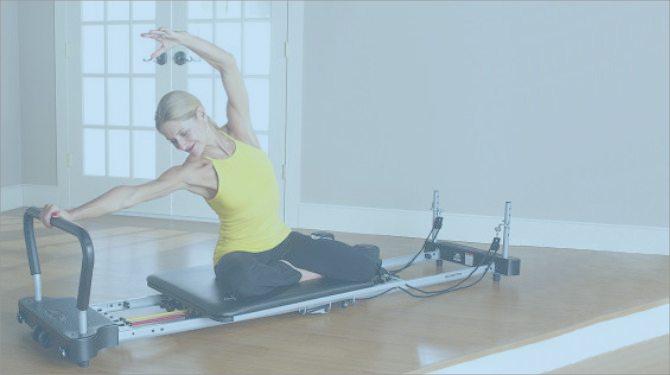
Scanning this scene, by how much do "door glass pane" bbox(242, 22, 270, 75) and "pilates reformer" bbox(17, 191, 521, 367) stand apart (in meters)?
1.87

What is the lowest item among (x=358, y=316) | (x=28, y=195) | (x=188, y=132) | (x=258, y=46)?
(x=358, y=316)

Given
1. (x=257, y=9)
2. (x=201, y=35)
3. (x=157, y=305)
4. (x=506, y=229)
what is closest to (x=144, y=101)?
(x=201, y=35)

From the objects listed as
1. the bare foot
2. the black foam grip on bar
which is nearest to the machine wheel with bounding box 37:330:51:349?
the black foam grip on bar

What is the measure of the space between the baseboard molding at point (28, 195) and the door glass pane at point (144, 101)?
0.79 metres

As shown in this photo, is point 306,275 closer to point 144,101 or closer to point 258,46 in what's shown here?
point 258,46

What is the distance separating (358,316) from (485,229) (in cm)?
160

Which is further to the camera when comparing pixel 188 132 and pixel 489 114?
pixel 489 114

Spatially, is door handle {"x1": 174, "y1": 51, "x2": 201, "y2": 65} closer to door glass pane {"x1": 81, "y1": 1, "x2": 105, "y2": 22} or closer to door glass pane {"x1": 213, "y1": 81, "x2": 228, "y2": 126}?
door glass pane {"x1": 213, "y1": 81, "x2": 228, "y2": 126}

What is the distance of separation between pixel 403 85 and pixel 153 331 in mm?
2373

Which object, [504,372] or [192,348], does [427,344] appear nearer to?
[504,372]

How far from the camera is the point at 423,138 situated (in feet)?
13.7

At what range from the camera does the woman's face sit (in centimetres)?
230

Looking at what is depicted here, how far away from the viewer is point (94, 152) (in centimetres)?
471

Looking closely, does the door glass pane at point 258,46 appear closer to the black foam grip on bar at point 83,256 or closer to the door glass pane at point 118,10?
the door glass pane at point 118,10
